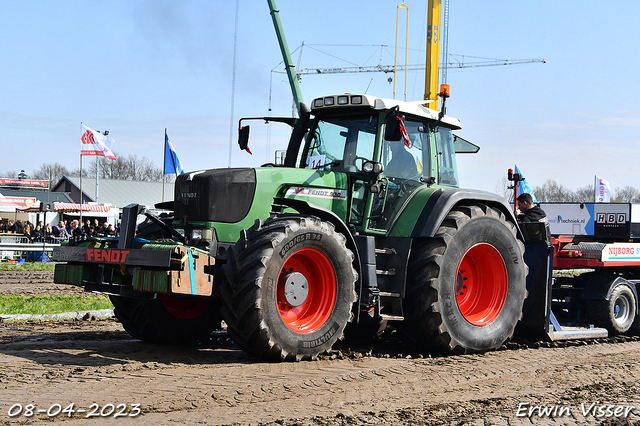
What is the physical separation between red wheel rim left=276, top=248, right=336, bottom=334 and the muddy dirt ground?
1.39 feet

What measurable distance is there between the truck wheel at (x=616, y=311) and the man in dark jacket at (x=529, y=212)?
1.53m

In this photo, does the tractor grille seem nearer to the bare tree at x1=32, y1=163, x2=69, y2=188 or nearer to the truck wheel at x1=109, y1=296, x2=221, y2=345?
the truck wheel at x1=109, y1=296, x2=221, y2=345

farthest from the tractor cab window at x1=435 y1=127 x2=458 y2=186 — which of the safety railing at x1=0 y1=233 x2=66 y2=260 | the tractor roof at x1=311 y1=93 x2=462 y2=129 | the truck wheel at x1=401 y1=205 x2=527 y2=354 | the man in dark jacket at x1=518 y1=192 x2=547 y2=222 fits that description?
the safety railing at x1=0 y1=233 x2=66 y2=260

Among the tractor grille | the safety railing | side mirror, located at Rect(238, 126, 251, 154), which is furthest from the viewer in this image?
the safety railing

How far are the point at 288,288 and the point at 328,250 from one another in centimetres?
54

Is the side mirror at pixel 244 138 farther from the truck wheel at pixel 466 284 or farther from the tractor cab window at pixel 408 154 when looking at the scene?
the truck wheel at pixel 466 284

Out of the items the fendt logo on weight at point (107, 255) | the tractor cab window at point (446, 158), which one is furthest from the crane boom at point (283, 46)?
the fendt logo on weight at point (107, 255)

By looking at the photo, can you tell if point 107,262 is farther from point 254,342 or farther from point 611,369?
point 611,369

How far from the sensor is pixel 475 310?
780cm

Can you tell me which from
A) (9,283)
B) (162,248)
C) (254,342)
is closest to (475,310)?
(254,342)

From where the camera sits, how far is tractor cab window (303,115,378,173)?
741 centimetres

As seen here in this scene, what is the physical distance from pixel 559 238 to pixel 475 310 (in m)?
2.84

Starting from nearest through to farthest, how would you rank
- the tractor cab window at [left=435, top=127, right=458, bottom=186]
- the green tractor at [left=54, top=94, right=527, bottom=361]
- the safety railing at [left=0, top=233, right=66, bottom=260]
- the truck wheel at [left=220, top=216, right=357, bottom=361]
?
the truck wheel at [left=220, top=216, right=357, bottom=361]
the green tractor at [left=54, top=94, right=527, bottom=361]
the tractor cab window at [left=435, top=127, right=458, bottom=186]
the safety railing at [left=0, top=233, right=66, bottom=260]

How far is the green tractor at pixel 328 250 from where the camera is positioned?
19.3 feet
